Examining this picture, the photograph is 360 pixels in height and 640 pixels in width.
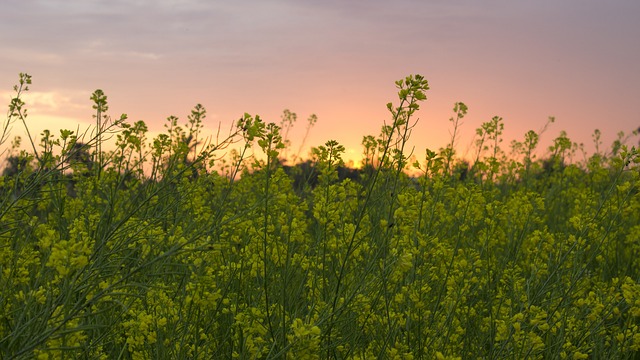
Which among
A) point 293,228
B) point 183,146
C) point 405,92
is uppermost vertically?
point 405,92

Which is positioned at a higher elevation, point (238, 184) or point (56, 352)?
point (238, 184)

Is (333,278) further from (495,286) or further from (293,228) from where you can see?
(495,286)

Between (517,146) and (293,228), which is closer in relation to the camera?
(293,228)

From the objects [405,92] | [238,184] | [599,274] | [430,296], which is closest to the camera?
[405,92]

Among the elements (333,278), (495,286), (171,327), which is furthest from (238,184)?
(171,327)

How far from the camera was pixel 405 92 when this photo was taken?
274 cm

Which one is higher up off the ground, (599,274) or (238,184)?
(238,184)

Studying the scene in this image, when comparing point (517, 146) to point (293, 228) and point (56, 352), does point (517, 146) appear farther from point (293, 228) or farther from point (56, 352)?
point (56, 352)

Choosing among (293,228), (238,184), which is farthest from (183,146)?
(238,184)

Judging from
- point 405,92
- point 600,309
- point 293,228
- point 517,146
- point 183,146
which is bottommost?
point 600,309

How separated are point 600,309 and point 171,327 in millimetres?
1925

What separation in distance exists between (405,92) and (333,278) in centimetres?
115

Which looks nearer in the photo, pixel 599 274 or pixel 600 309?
pixel 600 309

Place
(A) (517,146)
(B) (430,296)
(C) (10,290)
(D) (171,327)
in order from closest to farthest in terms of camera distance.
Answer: (D) (171,327)
(C) (10,290)
(B) (430,296)
(A) (517,146)
